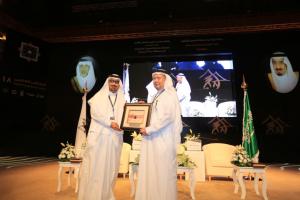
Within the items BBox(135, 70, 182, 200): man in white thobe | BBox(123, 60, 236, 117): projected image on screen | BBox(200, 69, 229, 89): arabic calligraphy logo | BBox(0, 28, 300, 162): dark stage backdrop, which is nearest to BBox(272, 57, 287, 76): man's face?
BBox(0, 28, 300, 162): dark stage backdrop

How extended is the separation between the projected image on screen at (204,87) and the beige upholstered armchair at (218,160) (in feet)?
8.01

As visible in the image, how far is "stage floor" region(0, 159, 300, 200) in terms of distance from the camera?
459 cm

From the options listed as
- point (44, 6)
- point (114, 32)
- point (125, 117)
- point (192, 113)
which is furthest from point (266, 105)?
point (44, 6)

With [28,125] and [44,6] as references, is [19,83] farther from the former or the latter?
[44,6]

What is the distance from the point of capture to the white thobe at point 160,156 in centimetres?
332

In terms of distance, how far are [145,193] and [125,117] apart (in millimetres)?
1029

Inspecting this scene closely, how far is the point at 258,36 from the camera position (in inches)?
360

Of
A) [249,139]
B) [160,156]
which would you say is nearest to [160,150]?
[160,156]

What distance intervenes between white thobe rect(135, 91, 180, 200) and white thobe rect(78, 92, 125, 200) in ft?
1.59

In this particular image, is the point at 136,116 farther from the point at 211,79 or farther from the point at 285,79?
the point at 285,79

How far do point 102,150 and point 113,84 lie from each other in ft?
3.15

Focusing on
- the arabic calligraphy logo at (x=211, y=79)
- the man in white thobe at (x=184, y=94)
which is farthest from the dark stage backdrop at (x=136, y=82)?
the arabic calligraphy logo at (x=211, y=79)

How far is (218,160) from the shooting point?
6.27 metres

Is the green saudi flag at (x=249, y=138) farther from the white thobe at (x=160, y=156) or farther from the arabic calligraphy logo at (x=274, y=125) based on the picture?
the arabic calligraphy logo at (x=274, y=125)
